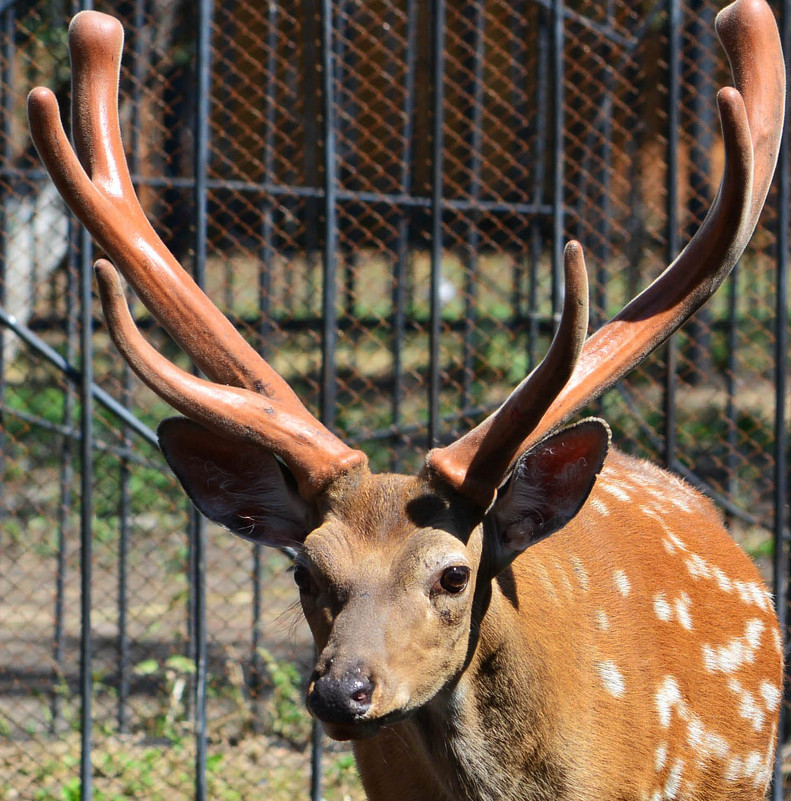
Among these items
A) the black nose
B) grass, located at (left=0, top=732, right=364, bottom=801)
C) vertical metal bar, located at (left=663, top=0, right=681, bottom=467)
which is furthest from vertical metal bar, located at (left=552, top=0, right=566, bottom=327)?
the black nose

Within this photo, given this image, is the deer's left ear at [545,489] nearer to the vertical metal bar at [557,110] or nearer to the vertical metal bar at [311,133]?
the vertical metal bar at [557,110]

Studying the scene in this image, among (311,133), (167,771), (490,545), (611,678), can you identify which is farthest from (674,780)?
(311,133)

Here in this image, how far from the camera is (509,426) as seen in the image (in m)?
2.50

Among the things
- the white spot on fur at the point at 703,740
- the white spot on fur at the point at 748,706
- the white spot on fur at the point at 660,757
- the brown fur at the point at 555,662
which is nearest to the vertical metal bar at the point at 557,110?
the brown fur at the point at 555,662

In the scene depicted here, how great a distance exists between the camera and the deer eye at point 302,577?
8.31 ft

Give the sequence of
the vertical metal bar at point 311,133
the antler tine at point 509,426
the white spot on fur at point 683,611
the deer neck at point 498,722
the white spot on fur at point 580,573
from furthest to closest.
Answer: the vertical metal bar at point 311,133 → the white spot on fur at point 683,611 → the white spot on fur at point 580,573 → the deer neck at point 498,722 → the antler tine at point 509,426

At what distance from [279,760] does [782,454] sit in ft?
8.63

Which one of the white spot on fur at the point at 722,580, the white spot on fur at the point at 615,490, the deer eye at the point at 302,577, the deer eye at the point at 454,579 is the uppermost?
the white spot on fur at the point at 615,490

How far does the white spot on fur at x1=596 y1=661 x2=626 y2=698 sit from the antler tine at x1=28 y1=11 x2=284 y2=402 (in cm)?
99

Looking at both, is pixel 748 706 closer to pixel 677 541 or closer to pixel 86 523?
pixel 677 541

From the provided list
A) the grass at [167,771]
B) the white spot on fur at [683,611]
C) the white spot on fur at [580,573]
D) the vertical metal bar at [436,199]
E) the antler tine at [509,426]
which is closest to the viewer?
the antler tine at [509,426]

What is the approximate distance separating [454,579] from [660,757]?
0.80 m

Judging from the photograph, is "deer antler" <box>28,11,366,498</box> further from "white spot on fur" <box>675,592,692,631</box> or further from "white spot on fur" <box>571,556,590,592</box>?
"white spot on fur" <box>675,592,692,631</box>

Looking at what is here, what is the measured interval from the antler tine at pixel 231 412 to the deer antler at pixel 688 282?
25 cm
